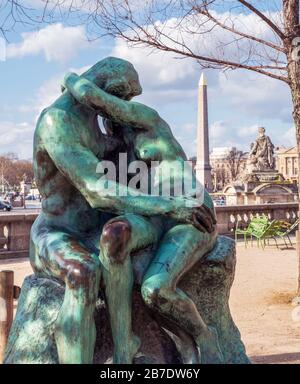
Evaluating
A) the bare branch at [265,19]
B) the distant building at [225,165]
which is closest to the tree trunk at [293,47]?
the bare branch at [265,19]

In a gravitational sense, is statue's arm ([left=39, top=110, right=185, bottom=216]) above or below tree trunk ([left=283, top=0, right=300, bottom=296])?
below

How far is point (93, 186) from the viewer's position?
3.19m

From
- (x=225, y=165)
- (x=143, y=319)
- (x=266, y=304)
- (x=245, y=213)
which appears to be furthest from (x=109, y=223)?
(x=225, y=165)

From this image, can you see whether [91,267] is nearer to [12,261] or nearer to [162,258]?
[162,258]

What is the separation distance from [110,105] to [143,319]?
3.81 feet

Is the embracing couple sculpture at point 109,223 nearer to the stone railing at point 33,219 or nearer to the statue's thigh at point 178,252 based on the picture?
the statue's thigh at point 178,252

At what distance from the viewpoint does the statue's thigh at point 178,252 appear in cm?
311

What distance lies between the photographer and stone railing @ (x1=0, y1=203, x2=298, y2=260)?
512 inches

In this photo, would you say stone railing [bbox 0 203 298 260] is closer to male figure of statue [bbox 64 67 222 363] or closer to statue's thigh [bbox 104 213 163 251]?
male figure of statue [bbox 64 67 222 363]

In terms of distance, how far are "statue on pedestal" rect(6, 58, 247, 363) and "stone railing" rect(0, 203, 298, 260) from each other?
965 cm

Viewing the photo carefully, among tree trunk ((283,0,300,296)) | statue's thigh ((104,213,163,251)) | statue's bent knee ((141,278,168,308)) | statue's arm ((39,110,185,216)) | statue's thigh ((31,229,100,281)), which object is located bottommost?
statue's bent knee ((141,278,168,308))

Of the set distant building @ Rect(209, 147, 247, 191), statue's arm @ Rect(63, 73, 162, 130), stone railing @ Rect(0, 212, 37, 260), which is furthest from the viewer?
distant building @ Rect(209, 147, 247, 191)

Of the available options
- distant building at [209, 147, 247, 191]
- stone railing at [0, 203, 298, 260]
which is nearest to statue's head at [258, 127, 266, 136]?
stone railing at [0, 203, 298, 260]

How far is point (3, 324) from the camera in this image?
5.25m
